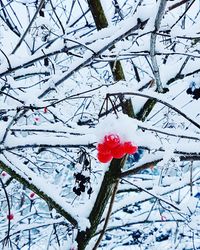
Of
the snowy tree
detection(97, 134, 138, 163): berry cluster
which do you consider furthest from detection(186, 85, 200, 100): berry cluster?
detection(97, 134, 138, 163): berry cluster

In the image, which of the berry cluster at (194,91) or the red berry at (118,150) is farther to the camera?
the berry cluster at (194,91)

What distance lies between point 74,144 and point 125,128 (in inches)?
19.1

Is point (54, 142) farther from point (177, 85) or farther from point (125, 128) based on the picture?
point (177, 85)

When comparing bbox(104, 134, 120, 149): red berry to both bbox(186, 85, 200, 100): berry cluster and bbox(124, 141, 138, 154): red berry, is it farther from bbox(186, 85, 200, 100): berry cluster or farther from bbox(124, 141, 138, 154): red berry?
bbox(186, 85, 200, 100): berry cluster

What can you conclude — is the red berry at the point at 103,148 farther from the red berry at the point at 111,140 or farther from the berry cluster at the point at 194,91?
the berry cluster at the point at 194,91

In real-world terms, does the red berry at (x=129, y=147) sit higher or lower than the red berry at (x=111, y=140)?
higher

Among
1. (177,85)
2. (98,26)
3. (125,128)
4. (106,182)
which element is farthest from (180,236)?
(125,128)

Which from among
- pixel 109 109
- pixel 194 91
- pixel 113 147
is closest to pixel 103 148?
pixel 113 147

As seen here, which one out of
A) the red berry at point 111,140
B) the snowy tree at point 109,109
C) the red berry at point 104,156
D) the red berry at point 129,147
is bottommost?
the red berry at point 104,156

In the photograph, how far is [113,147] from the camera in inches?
39.4

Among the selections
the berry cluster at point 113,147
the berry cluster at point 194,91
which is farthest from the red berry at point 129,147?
the berry cluster at point 194,91

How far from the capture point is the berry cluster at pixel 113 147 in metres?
1.00

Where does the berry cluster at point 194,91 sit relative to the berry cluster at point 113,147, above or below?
above

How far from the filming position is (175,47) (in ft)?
7.77
